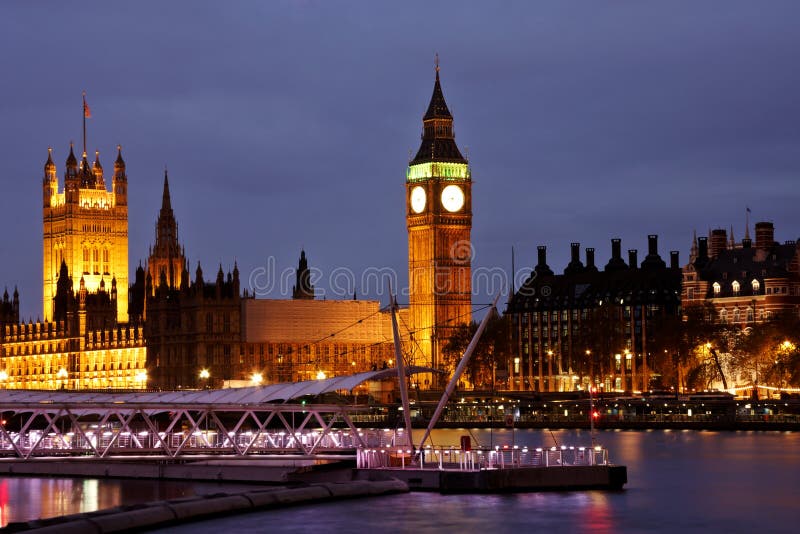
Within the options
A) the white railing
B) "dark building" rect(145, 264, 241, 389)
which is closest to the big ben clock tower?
"dark building" rect(145, 264, 241, 389)

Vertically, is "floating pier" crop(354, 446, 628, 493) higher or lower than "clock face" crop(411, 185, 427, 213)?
lower

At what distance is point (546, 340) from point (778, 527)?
132 m

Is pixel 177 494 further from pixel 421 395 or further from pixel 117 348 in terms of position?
pixel 117 348

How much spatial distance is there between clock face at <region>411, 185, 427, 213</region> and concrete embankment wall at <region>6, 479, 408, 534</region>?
130 metres

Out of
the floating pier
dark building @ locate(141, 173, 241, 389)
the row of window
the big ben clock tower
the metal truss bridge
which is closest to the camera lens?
the floating pier

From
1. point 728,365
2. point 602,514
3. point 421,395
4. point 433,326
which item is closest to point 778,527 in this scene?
point 602,514

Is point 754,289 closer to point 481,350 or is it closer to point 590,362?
point 590,362

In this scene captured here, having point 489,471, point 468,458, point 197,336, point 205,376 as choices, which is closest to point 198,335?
point 197,336

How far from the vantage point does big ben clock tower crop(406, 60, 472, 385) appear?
19212 centimetres

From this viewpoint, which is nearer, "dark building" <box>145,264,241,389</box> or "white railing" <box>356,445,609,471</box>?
"white railing" <box>356,445,609,471</box>

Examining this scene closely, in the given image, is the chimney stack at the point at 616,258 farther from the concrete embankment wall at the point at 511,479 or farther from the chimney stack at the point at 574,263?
the concrete embankment wall at the point at 511,479

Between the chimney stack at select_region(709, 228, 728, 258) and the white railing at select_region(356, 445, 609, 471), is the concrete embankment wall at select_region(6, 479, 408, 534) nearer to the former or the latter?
the white railing at select_region(356, 445, 609, 471)

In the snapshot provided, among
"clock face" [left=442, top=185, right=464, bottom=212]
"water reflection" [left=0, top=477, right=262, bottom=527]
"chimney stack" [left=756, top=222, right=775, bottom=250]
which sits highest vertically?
"clock face" [left=442, top=185, right=464, bottom=212]

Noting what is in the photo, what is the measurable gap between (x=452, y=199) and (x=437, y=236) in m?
4.40
